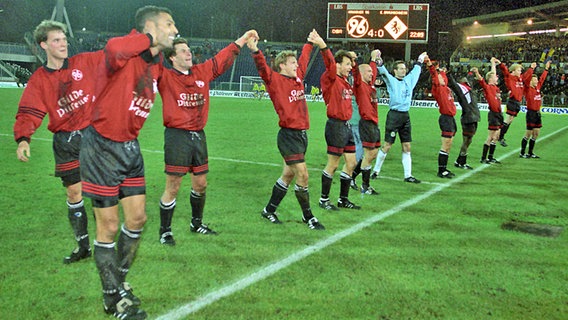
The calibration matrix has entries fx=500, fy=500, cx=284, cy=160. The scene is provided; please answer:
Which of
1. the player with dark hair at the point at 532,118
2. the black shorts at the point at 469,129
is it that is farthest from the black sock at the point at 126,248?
the player with dark hair at the point at 532,118

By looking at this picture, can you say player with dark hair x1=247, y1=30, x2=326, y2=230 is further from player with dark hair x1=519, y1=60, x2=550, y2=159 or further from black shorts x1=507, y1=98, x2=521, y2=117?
black shorts x1=507, y1=98, x2=521, y2=117

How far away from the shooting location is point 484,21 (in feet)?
192

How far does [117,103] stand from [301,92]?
2.92m

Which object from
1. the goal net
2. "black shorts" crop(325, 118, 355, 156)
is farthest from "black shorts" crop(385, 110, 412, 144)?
the goal net

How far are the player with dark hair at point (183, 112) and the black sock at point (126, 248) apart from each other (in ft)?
4.63

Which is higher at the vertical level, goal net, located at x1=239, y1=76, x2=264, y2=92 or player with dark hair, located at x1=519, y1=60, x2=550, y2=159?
goal net, located at x1=239, y1=76, x2=264, y2=92

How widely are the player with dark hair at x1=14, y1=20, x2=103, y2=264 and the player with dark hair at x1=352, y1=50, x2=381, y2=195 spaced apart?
4220 millimetres

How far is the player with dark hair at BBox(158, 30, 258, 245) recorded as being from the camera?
5176 millimetres

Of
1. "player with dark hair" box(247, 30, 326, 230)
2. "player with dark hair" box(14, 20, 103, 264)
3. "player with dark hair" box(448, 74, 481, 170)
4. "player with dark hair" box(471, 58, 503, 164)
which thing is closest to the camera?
"player with dark hair" box(14, 20, 103, 264)

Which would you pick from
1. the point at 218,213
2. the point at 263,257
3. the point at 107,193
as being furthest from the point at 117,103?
the point at 218,213

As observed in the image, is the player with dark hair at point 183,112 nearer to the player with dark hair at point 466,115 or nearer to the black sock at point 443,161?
the black sock at point 443,161

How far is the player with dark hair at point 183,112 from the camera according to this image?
5.18m

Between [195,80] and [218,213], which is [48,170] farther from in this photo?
[195,80]

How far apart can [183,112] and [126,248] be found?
1795 millimetres
